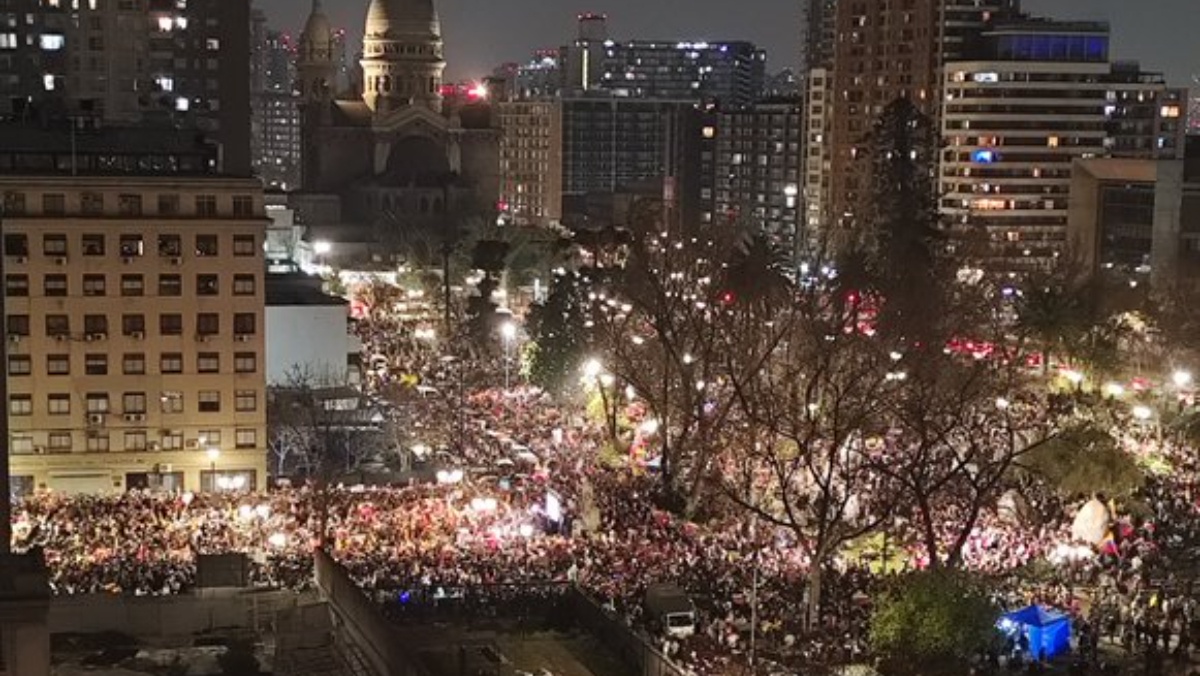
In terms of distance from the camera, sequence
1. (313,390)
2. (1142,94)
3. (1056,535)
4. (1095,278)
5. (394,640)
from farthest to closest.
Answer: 1. (1142,94)
2. (1095,278)
3. (313,390)
4. (1056,535)
5. (394,640)

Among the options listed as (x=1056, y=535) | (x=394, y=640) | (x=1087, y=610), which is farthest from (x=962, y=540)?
(x=394, y=640)

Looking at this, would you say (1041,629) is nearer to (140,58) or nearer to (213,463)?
(213,463)

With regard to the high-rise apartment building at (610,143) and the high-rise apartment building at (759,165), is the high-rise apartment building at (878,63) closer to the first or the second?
the high-rise apartment building at (759,165)

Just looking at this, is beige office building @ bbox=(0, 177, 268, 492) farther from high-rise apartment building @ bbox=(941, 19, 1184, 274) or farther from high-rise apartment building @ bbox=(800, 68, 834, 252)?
high-rise apartment building @ bbox=(800, 68, 834, 252)

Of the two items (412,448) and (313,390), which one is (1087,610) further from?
(313,390)

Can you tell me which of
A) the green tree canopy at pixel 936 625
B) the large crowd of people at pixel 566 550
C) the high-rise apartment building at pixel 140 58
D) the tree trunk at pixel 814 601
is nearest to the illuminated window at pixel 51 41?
the high-rise apartment building at pixel 140 58

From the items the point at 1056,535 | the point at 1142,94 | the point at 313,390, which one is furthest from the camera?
the point at 1142,94

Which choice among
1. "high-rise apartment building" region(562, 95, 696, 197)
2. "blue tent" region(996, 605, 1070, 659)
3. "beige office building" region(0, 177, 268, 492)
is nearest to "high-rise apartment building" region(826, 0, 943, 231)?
"high-rise apartment building" region(562, 95, 696, 197)
